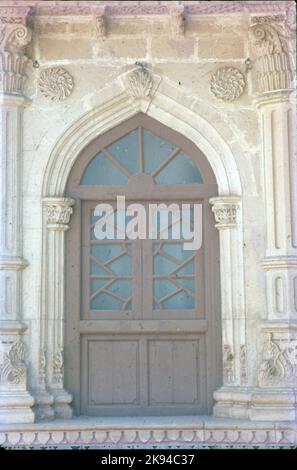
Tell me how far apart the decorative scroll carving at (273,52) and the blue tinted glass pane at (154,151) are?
108 cm

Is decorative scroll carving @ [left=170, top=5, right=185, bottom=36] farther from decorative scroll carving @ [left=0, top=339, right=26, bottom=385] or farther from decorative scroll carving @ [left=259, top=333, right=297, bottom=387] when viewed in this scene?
decorative scroll carving @ [left=0, top=339, right=26, bottom=385]

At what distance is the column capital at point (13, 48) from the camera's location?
877 centimetres

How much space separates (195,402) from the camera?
352 inches

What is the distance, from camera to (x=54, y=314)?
8898mm

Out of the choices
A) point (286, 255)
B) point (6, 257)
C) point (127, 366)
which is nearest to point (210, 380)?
point (127, 366)

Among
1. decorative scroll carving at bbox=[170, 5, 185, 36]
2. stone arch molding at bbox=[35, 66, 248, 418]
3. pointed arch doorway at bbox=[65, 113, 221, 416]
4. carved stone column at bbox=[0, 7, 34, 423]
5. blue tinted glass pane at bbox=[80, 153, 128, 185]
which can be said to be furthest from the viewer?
blue tinted glass pane at bbox=[80, 153, 128, 185]

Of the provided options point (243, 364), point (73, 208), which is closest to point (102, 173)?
point (73, 208)

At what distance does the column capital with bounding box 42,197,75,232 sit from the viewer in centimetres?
895

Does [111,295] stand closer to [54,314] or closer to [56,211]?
[54,314]

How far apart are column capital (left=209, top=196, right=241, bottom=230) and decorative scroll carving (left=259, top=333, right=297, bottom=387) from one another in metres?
1.18

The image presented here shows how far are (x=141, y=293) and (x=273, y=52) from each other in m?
2.58

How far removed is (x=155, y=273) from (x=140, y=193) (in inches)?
30.8

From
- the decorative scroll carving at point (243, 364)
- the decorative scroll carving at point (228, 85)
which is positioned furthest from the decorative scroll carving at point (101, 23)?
the decorative scroll carving at point (243, 364)

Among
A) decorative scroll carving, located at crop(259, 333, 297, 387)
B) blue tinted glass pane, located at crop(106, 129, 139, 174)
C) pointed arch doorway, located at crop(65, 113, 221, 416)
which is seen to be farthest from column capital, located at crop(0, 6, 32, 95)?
decorative scroll carving, located at crop(259, 333, 297, 387)
